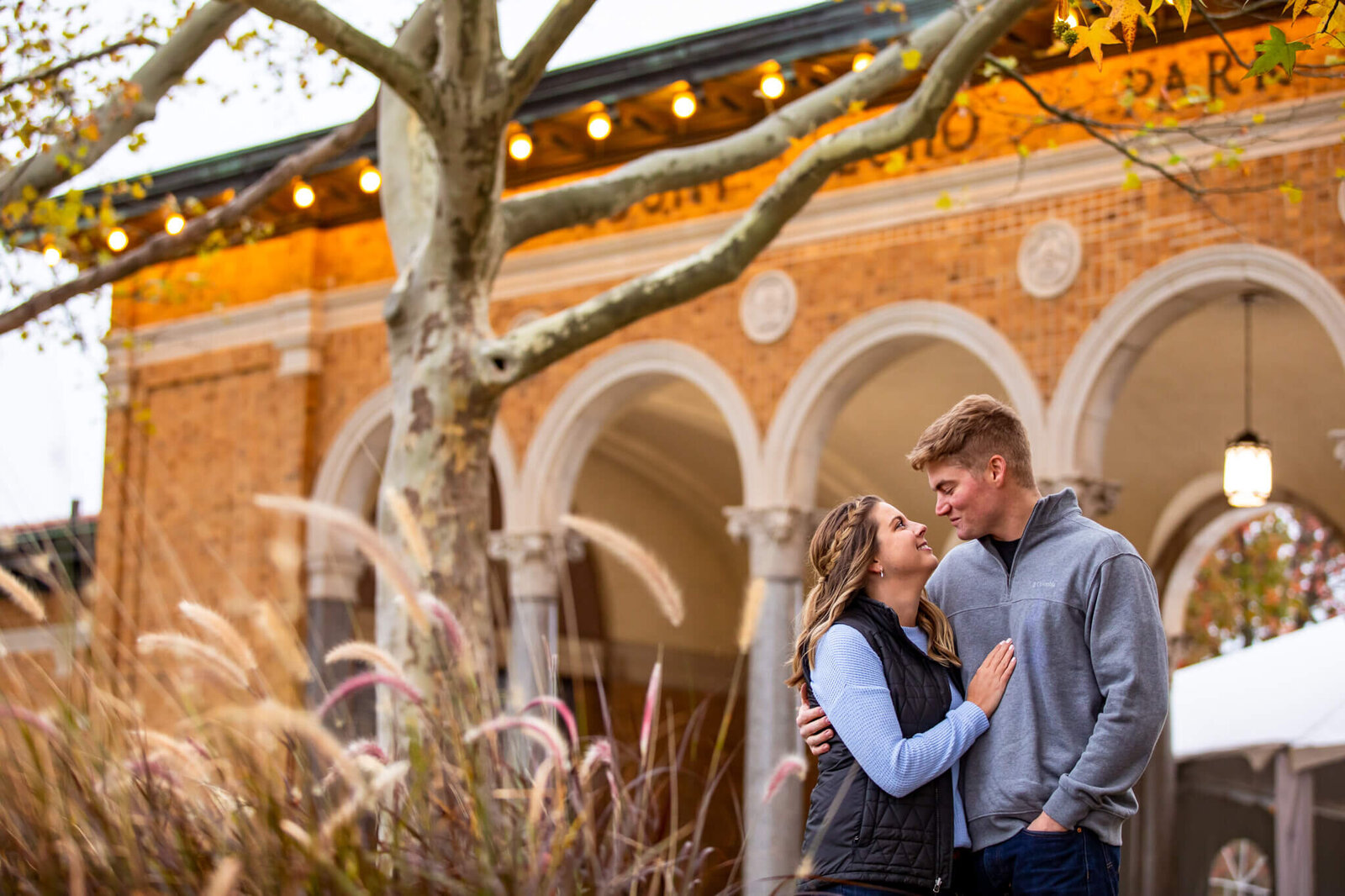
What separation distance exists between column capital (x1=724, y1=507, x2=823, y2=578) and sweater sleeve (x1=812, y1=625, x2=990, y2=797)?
7608mm

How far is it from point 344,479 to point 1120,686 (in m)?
10.7

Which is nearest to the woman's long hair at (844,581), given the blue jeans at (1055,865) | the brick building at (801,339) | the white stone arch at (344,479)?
the blue jeans at (1055,865)

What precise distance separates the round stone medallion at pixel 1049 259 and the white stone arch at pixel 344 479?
4.70m

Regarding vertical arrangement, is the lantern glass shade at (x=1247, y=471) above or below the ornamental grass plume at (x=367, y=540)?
above

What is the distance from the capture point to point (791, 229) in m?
10.8

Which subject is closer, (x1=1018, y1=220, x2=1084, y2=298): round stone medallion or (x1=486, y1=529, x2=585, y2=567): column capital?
(x1=1018, y1=220, x2=1084, y2=298): round stone medallion

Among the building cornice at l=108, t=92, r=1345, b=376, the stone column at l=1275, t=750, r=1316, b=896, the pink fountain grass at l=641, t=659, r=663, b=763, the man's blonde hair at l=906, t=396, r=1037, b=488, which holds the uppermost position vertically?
the building cornice at l=108, t=92, r=1345, b=376

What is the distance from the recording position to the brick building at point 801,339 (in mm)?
9289

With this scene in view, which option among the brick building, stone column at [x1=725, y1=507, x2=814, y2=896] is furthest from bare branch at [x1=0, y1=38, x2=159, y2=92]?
stone column at [x1=725, y1=507, x2=814, y2=896]

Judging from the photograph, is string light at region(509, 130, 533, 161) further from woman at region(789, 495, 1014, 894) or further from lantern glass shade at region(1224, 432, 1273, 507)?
woman at region(789, 495, 1014, 894)

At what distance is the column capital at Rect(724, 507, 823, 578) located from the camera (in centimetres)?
1045

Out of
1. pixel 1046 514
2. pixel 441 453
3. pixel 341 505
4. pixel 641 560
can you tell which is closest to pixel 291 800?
pixel 641 560

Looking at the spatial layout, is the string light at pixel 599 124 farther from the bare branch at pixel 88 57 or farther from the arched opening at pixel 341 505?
the bare branch at pixel 88 57

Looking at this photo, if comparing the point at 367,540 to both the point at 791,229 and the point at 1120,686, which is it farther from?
the point at 791,229
